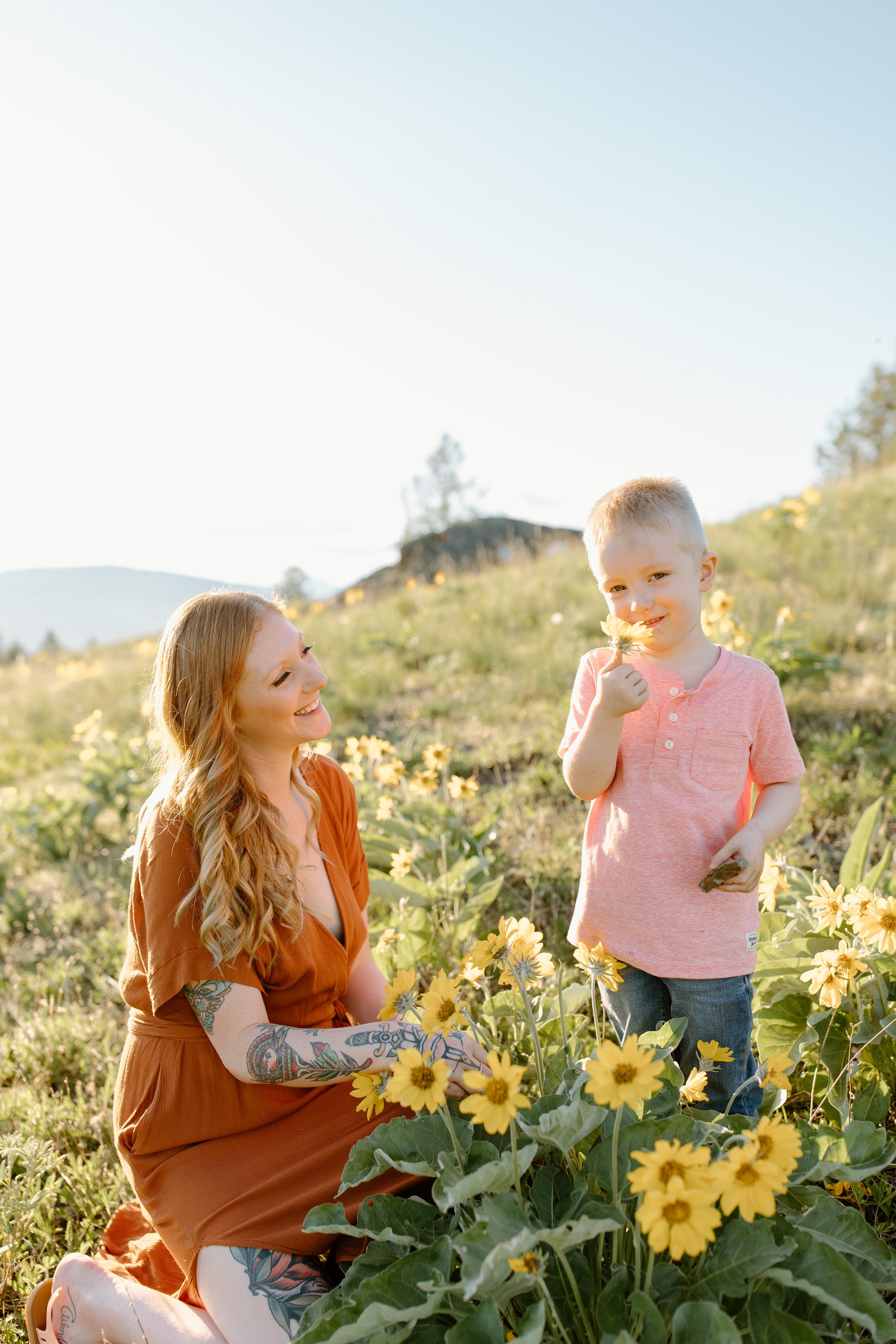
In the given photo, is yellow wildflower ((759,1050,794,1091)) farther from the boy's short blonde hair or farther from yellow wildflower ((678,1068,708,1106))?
the boy's short blonde hair

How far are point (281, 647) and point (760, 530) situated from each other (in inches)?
257

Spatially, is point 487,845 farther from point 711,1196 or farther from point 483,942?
point 711,1196

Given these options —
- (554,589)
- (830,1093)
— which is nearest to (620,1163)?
(830,1093)

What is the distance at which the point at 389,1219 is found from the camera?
1.39 meters

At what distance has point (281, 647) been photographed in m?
1.94

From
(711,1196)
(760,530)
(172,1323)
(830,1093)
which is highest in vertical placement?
(760,530)

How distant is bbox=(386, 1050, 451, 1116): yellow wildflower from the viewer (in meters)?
1.19

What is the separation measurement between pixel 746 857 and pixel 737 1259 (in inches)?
27.9

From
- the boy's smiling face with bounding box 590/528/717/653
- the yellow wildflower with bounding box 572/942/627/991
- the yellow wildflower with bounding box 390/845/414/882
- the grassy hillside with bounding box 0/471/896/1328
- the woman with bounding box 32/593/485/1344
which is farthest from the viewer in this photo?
the yellow wildflower with bounding box 390/845/414/882

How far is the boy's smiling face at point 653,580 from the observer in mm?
1729

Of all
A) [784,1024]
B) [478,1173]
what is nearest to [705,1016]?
[784,1024]

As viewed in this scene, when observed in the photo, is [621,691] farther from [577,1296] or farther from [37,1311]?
[37,1311]

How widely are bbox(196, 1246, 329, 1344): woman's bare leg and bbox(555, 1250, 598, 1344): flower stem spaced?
0.55 m

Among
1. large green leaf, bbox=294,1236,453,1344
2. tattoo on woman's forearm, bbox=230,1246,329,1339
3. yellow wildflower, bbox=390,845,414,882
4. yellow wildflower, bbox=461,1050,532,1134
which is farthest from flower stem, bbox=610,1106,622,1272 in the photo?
yellow wildflower, bbox=390,845,414,882
